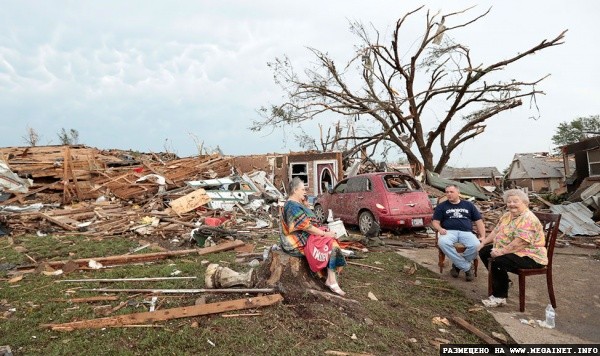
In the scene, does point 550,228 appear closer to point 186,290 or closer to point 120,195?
point 186,290

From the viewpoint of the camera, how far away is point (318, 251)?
4.35 m

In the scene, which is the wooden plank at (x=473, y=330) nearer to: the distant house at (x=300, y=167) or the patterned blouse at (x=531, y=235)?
the patterned blouse at (x=531, y=235)

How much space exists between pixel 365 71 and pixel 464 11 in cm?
580

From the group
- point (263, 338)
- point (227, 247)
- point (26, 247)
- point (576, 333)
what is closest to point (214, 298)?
point (263, 338)

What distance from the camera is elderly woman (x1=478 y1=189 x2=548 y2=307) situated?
427 centimetres

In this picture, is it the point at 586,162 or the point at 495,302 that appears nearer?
the point at 495,302

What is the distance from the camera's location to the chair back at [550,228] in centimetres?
439

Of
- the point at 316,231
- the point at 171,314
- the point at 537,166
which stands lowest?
the point at 171,314

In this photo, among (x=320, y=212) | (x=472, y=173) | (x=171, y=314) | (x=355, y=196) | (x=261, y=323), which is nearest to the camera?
(x=261, y=323)

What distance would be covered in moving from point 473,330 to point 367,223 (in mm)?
5942

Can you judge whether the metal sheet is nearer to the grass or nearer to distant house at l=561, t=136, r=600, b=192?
distant house at l=561, t=136, r=600, b=192

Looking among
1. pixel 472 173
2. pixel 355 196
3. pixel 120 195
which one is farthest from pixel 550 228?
pixel 472 173

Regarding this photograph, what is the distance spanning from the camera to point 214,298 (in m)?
4.22

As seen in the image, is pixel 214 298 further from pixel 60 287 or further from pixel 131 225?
pixel 131 225
